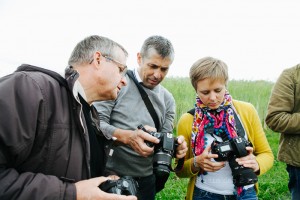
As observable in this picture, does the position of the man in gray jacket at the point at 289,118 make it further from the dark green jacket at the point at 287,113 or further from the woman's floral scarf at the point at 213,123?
the woman's floral scarf at the point at 213,123

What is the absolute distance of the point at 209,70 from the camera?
2451 millimetres

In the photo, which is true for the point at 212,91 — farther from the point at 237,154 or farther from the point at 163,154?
the point at 163,154

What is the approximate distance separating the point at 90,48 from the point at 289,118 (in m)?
1.70

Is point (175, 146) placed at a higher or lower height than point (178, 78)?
higher

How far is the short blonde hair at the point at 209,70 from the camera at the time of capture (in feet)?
8.05

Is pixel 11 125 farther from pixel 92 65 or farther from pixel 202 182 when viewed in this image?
pixel 202 182

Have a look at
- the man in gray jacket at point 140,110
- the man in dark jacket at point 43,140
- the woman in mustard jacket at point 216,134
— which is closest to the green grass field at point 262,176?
the man in gray jacket at point 140,110

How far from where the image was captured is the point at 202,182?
2467 mm

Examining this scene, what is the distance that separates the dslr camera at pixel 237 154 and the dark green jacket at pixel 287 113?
61 centimetres

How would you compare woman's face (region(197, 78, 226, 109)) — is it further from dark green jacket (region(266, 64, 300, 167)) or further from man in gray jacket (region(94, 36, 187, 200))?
dark green jacket (region(266, 64, 300, 167))

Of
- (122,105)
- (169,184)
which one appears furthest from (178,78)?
(122,105)

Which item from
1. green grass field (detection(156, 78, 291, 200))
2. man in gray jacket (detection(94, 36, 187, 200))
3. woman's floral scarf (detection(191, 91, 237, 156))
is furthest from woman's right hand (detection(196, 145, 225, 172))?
green grass field (detection(156, 78, 291, 200))

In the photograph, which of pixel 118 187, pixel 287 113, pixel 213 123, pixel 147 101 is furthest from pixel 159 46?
pixel 118 187

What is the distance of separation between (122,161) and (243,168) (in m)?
1.01
